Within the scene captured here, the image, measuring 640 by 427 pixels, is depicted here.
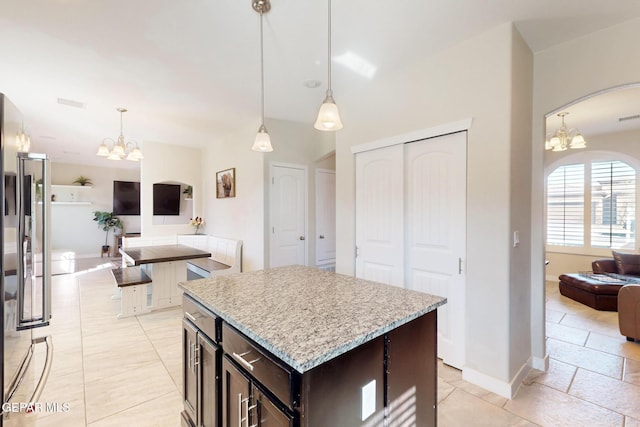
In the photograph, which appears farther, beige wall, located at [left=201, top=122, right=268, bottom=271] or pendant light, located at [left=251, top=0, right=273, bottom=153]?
beige wall, located at [left=201, top=122, right=268, bottom=271]

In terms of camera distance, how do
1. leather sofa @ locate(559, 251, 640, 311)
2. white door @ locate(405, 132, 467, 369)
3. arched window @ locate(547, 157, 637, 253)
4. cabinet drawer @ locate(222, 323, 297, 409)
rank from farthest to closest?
1. arched window @ locate(547, 157, 637, 253)
2. leather sofa @ locate(559, 251, 640, 311)
3. white door @ locate(405, 132, 467, 369)
4. cabinet drawer @ locate(222, 323, 297, 409)

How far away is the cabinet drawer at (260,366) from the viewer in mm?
964

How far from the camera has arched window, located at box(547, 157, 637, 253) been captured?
4945mm

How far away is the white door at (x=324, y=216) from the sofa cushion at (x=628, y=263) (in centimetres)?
445

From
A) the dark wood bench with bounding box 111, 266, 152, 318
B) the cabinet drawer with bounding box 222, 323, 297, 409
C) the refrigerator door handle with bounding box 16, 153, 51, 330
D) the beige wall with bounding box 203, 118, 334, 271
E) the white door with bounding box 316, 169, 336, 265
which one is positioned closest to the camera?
the cabinet drawer with bounding box 222, 323, 297, 409

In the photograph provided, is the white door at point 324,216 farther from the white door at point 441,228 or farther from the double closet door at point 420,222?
the white door at point 441,228

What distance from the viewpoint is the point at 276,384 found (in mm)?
1011

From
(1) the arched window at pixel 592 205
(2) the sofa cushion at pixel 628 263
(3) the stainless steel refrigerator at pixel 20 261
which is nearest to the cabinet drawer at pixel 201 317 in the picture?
(3) the stainless steel refrigerator at pixel 20 261

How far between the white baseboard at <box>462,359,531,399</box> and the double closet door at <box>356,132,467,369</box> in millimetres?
134

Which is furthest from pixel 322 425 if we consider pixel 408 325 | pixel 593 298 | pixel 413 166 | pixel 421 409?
pixel 593 298

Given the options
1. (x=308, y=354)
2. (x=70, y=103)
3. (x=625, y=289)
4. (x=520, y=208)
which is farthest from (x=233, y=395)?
(x=70, y=103)

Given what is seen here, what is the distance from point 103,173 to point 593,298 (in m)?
12.0

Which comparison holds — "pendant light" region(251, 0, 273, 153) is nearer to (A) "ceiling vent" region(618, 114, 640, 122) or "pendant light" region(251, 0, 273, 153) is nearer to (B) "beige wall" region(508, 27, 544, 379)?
(B) "beige wall" region(508, 27, 544, 379)

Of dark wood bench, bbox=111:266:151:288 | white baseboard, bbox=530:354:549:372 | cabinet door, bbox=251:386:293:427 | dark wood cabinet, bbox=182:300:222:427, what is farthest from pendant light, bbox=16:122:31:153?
white baseboard, bbox=530:354:549:372
